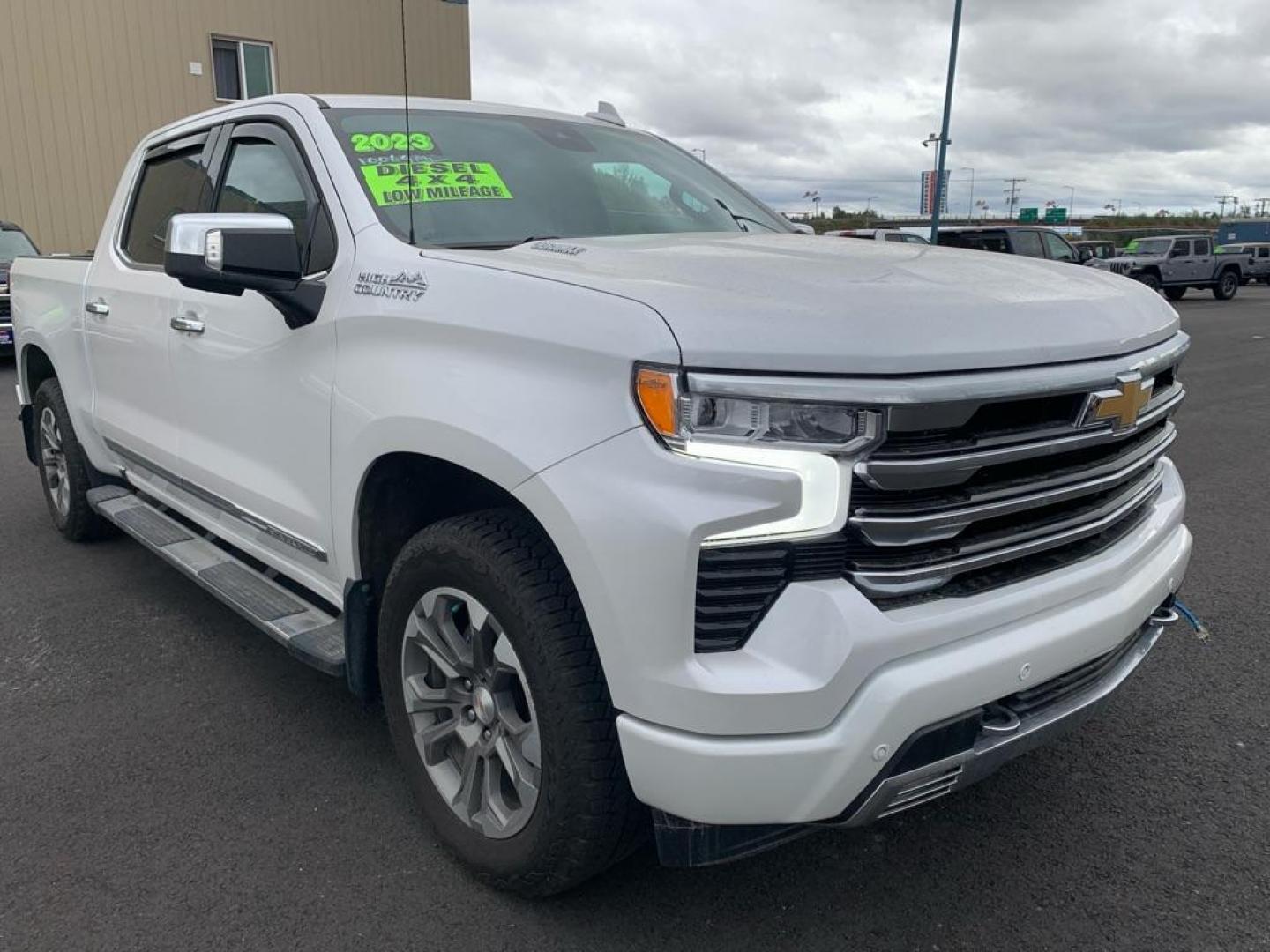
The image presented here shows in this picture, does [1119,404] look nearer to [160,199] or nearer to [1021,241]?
[160,199]

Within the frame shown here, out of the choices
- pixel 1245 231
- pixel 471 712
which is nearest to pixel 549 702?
pixel 471 712

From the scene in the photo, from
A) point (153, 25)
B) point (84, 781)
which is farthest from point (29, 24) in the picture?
point (84, 781)

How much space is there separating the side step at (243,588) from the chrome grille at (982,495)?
1.57 m

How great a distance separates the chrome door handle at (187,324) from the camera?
3.37 m

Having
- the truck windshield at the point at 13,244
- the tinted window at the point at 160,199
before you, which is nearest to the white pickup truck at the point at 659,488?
the tinted window at the point at 160,199

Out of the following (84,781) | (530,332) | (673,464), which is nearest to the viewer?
(673,464)

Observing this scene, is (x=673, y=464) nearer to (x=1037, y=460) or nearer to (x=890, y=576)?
(x=890, y=576)

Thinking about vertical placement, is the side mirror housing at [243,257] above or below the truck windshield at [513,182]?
below

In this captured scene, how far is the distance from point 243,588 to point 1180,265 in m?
29.7

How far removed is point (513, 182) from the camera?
3.10 meters

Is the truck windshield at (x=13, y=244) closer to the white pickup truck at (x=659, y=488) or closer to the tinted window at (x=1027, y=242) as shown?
the white pickup truck at (x=659, y=488)

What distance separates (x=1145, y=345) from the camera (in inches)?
93.4

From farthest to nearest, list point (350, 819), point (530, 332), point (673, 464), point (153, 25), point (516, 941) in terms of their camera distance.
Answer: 1. point (153, 25)
2. point (350, 819)
3. point (516, 941)
4. point (530, 332)
5. point (673, 464)

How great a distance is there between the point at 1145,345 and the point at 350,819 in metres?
2.34
